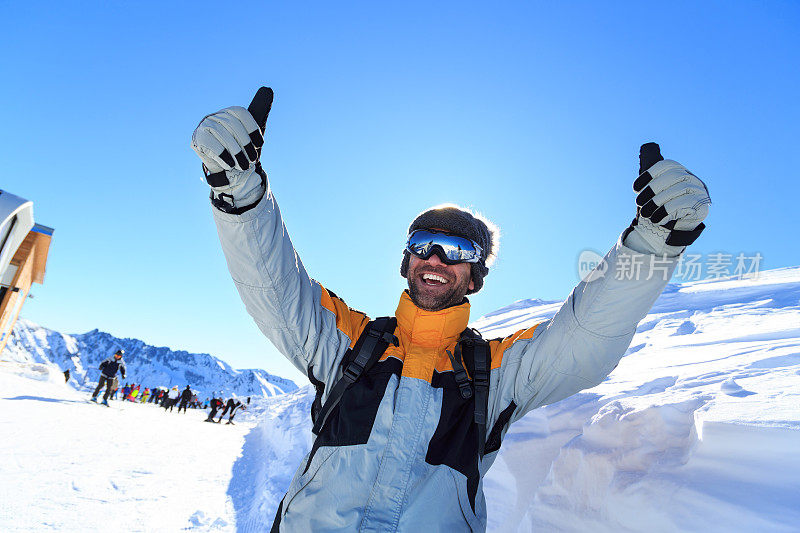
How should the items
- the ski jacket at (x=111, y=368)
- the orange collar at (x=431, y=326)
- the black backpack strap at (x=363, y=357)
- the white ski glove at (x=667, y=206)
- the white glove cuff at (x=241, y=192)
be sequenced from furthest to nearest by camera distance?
the ski jacket at (x=111, y=368) < the orange collar at (x=431, y=326) < the black backpack strap at (x=363, y=357) < the white glove cuff at (x=241, y=192) < the white ski glove at (x=667, y=206)

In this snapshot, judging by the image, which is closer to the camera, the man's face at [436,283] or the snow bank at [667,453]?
→ the snow bank at [667,453]

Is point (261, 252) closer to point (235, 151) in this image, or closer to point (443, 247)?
point (235, 151)

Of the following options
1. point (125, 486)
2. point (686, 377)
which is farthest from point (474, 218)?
point (125, 486)

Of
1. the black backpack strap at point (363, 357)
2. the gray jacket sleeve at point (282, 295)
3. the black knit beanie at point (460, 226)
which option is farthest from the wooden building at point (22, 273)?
the black backpack strap at point (363, 357)

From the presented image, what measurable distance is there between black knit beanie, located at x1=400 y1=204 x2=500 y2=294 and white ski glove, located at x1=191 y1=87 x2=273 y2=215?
1180 millimetres

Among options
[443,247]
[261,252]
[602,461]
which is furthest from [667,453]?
[261,252]

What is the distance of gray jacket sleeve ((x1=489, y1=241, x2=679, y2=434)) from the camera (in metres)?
1.90

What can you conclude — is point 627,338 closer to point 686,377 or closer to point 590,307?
point 590,307

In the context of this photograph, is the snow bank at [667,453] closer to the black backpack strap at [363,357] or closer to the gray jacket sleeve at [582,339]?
the gray jacket sleeve at [582,339]

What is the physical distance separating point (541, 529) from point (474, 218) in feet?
6.53

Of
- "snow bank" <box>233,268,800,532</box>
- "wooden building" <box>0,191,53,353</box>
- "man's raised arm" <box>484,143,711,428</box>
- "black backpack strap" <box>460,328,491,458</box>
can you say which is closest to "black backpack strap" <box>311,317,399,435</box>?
"black backpack strap" <box>460,328,491,458</box>

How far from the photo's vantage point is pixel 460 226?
2730mm

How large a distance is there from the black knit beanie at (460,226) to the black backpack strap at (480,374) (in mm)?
630

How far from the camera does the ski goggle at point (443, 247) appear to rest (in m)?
2.60
